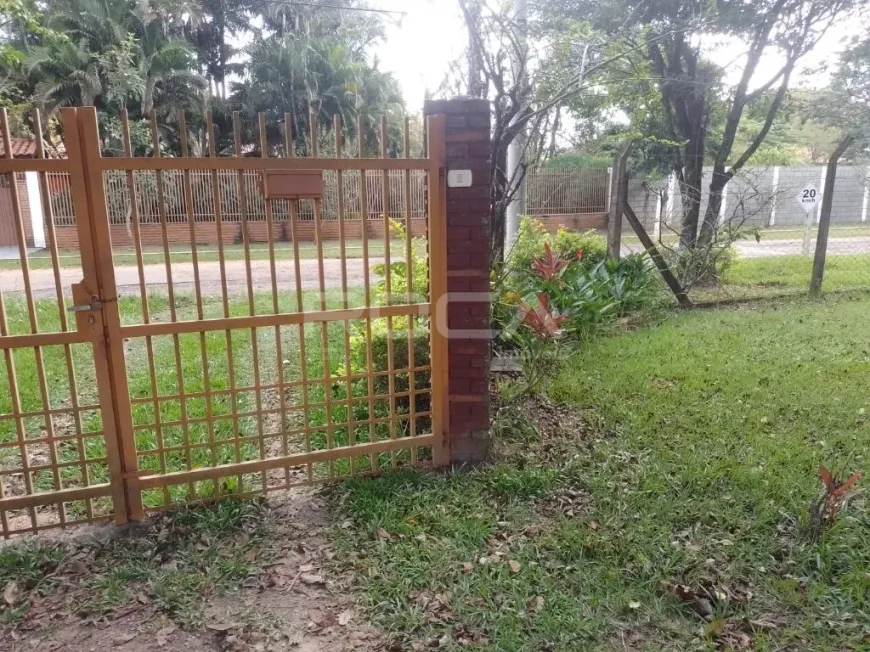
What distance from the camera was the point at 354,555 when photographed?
300cm

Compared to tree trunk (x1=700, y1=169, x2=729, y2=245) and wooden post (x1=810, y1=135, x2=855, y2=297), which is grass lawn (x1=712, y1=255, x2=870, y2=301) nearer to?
wooden post (x1=810, y1=135, x2=855, y2=297)

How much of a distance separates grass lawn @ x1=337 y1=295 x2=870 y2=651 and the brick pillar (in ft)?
1.08

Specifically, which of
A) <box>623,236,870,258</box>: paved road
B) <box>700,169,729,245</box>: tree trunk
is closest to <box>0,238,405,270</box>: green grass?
<box>700,169,729,245</box>: tree trunk

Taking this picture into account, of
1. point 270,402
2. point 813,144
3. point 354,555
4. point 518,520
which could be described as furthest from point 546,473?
point 813,144

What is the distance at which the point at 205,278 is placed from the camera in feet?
38.4

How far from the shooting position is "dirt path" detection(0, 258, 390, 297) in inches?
382

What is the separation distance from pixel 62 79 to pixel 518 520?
810 inches

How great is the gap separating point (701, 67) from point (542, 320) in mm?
8039

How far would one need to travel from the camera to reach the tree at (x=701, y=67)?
9.07 metres

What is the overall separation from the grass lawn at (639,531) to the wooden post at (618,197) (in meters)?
3.49

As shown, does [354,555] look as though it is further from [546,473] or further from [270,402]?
[270,402]

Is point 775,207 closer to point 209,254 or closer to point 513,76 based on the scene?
point 513,76

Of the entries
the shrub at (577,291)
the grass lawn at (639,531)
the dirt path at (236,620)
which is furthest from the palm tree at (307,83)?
the dirt path at (236,620)

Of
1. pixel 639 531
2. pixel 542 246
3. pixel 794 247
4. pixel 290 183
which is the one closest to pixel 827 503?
pixel 639 531
